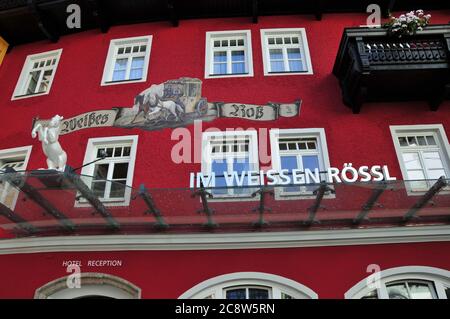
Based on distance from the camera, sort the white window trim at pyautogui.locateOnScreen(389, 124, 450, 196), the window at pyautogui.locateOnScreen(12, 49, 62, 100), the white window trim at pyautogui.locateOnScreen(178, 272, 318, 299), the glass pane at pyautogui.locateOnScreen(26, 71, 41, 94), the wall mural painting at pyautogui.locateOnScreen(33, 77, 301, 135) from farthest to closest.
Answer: the glass pane at pyautogui.locateOnScreen(26, 71, 41, 94) → the window at pyautogui.locateOnScreen(12, 49, 62, 100) → the wall mural painting at pyautogui.locateOnScreen(33, 77, 301, 135) → the white window trim at pyautogui.locateOnScreen(389, 124, 450, 196) → the white window trim at pyautogui.locateOnScreen(178, 272, 318, 299)

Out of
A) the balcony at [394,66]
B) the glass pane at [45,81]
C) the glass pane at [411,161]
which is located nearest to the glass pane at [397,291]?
the glass pane at [411,161]

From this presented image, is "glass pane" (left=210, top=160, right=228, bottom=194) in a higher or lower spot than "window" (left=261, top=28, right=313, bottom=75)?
lower

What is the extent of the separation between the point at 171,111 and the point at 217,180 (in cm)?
252

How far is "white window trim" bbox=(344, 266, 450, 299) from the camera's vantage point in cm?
797

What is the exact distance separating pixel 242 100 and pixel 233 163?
1.86 m

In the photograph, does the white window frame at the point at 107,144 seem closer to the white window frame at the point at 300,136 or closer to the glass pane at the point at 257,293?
the white window frame at the point at 300,136

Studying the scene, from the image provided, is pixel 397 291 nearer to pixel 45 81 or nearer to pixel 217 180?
pixel 217 180

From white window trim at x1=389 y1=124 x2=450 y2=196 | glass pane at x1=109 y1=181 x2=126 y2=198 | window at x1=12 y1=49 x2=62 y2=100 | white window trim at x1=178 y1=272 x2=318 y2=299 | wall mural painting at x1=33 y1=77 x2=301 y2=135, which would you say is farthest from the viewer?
window at x1=12 y1=49 x2=62 y2=100

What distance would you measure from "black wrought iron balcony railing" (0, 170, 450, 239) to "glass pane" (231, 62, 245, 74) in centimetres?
465

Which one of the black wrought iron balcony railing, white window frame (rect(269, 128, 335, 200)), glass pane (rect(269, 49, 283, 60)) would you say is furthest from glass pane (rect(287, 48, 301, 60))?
the black wrought iron balcony railing

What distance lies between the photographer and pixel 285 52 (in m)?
11.9

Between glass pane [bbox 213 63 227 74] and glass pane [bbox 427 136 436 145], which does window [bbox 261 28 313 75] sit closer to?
glass pane [bbox 213 63 227 74]

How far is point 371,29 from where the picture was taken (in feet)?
33.7

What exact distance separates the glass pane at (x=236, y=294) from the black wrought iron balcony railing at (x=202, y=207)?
1168 mm
